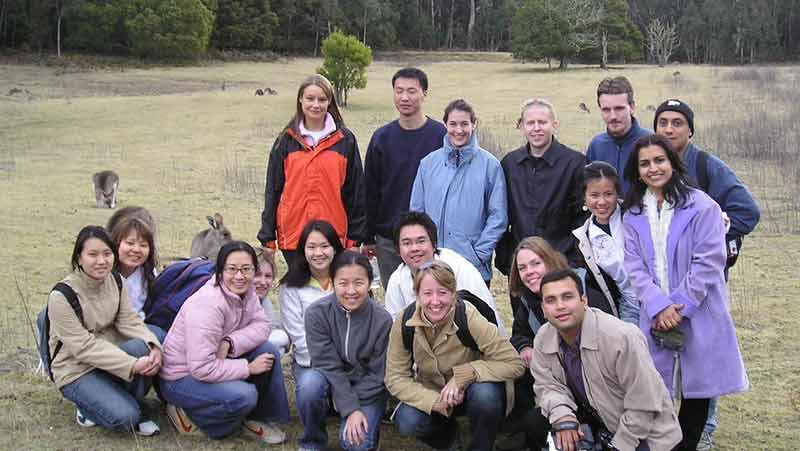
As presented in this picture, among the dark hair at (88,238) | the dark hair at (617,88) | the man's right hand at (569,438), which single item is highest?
the dark hair at (617,88)

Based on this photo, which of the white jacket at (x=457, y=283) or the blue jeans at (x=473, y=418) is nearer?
the blue jeans at (x=473, y=418)

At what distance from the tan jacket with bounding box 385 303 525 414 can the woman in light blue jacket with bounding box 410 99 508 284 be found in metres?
0.82

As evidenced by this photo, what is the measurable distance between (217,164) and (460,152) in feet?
37.3

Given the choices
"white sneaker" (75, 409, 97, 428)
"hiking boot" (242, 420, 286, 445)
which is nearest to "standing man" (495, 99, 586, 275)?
"hiking boot" (242, 420, 286, 445)

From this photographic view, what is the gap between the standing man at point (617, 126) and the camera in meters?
4.82

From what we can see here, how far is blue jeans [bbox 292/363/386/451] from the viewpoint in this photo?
435cm

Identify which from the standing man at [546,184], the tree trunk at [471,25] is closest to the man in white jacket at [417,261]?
the standing man at [546,184]

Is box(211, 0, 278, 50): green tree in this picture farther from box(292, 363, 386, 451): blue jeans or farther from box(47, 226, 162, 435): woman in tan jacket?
box(292, 363, 386, 451): blue jeans

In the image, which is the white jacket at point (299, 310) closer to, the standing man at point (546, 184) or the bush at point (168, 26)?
the standing man at point (546, 184)

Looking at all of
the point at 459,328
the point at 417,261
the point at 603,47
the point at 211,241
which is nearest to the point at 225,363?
the point at 417,261

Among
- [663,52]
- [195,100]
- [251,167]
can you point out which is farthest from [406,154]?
[663,52]

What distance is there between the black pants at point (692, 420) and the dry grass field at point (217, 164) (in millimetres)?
542

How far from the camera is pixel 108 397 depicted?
4.50m

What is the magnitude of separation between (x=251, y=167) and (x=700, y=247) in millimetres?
12060
